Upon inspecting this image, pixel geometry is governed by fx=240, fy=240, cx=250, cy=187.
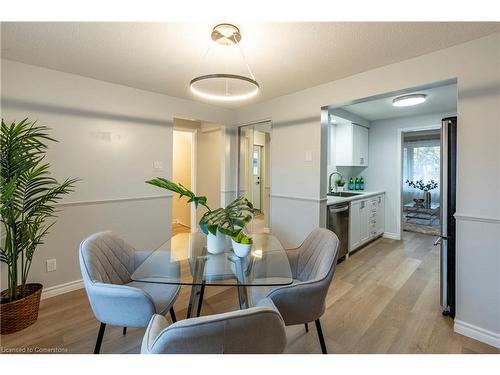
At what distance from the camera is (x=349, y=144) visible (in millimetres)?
4324

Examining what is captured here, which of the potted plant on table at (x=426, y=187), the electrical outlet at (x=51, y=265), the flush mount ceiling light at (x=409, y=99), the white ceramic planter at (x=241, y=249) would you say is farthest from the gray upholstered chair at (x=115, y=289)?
the potted plant on table at (x=426, y=187)

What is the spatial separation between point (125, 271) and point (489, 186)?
273 centimetres

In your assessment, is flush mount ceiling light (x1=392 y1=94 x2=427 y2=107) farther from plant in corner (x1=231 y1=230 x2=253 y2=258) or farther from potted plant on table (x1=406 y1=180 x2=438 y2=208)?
potted plant on table (x1=406 y1=180 x2=438 y2=208)

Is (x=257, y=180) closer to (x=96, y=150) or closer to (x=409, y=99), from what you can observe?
(x=409, y=99)

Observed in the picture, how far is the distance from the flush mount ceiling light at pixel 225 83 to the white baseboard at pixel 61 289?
7.94ft

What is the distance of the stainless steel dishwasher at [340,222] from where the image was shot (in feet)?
10.3

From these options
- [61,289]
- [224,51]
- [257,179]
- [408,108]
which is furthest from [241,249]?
[257,179]

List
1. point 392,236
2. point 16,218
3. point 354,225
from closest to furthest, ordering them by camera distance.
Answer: point 16,218 < point 354,225 < point 392,236

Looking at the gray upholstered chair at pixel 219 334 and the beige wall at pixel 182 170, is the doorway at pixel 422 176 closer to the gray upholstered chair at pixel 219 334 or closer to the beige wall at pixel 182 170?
the beige wall at pixel 182 170

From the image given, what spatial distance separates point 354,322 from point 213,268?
1.35 meters

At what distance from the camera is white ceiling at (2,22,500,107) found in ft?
5.47

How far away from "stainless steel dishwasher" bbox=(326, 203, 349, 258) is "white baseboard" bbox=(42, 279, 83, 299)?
117 inches

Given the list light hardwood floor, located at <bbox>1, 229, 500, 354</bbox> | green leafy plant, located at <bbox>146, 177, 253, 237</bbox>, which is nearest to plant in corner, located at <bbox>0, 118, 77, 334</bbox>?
light hardwood floor, located at <bbox>1, 229, 500, 354</bbox>
